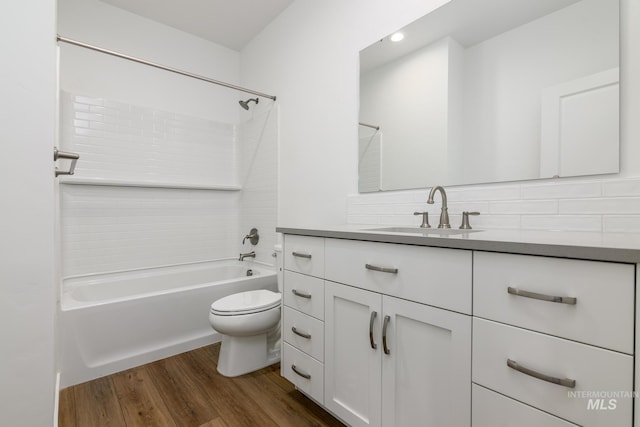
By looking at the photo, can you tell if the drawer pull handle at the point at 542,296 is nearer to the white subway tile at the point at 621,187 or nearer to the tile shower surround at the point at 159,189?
the white subway tile at the point at 621,187

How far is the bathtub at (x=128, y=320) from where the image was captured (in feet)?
5.62


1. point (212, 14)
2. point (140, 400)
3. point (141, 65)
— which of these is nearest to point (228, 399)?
point (140, 400)

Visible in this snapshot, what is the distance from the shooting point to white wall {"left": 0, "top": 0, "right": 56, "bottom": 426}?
0.94 meters

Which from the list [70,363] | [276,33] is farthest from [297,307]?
[276,33]

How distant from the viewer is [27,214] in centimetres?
98

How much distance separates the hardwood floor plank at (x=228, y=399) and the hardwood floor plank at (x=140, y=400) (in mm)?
220

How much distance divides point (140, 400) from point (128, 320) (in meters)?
0.51

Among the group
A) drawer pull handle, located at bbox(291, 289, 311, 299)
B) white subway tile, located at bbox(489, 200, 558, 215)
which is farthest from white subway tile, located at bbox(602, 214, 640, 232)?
drawer pull handle, located at bbox(291, 289, 311, 299)

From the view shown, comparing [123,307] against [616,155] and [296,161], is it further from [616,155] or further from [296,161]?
[616,155]

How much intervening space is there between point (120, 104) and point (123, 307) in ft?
5.54

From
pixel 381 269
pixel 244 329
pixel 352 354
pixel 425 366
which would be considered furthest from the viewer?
pixel 244 329

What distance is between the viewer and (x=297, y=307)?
1459mm

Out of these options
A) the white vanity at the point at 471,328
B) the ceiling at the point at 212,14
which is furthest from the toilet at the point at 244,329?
the ceiling at the point at 212,14

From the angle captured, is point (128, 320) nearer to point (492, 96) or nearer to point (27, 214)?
point (27, 214)
